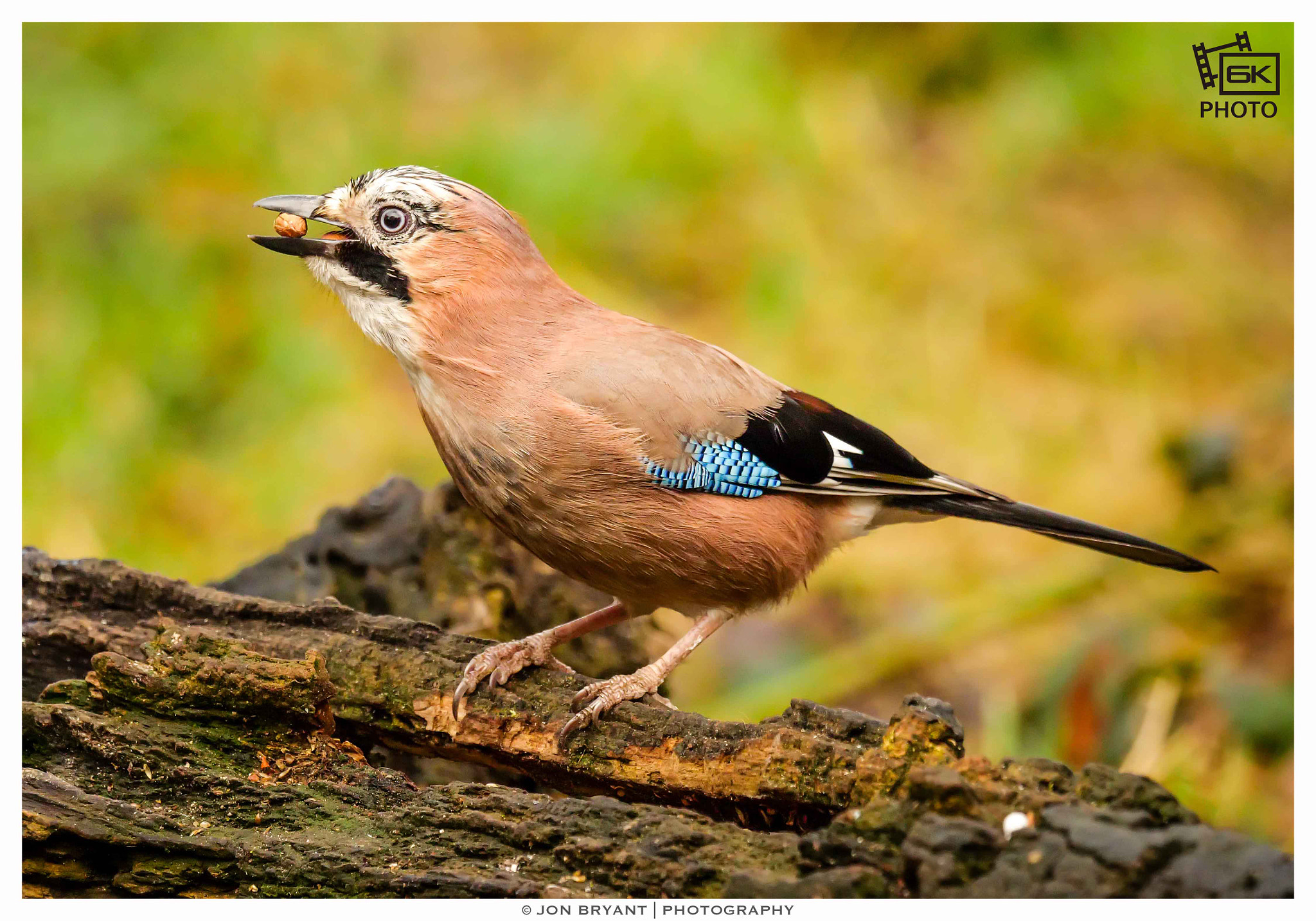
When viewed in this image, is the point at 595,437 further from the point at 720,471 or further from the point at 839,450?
the point at 839,450

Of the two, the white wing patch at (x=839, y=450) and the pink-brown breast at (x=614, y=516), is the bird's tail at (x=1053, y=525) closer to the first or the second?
the white wing patch at (x=839, y=450)

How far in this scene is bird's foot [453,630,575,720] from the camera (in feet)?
13.1

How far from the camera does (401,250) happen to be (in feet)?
14.1

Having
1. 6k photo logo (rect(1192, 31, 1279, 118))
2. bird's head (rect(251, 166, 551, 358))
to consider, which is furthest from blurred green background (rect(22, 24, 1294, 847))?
bird's head (rect(251, 166, 551, 358))

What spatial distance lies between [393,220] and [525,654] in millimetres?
1629

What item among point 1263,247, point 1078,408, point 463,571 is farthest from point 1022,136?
point 463,571

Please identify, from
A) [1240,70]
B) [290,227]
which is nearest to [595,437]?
[290,227]

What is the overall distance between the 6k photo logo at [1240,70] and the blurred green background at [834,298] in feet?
1.35

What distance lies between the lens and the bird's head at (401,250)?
169 inches

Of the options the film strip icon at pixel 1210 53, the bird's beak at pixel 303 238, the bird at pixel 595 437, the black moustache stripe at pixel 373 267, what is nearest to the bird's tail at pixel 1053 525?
the bird at pixel 595 437

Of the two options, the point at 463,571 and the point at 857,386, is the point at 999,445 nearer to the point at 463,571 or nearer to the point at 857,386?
the point at 857,386

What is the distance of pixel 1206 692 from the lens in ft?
19.6

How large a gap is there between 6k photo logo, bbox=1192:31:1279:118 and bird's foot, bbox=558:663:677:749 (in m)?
3.95

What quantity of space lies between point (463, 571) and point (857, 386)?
3.30 metres
